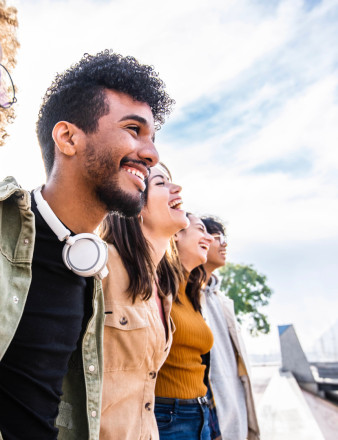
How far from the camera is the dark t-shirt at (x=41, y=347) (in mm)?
1534

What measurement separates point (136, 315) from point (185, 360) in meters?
0.95

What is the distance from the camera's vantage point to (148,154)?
7.22 feet

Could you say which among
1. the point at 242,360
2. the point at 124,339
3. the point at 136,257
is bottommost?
the point at 242,360

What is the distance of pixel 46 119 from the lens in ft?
7.69

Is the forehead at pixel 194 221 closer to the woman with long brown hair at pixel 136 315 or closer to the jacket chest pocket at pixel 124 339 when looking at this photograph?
the woman with long brown hair at pixel 136 315

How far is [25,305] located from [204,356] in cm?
232

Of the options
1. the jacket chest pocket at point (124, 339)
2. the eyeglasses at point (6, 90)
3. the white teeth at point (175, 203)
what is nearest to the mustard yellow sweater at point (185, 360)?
the jacket chest pocket at point (124, 339)

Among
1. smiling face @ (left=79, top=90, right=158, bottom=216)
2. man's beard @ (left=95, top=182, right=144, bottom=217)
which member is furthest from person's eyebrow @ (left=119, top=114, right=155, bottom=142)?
man's beard @ (left=95, top=182, right=144, bottom=217)

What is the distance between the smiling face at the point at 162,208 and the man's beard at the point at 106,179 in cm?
106

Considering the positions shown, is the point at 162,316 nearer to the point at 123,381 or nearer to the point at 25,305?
the point at 123,381

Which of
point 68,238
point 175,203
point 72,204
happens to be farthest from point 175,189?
point 68,238

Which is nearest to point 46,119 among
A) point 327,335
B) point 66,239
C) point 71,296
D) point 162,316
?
point 66,239

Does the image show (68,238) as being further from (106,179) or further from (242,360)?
(242,360)

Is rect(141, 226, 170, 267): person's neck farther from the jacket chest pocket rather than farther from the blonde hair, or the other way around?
the blonde hair
